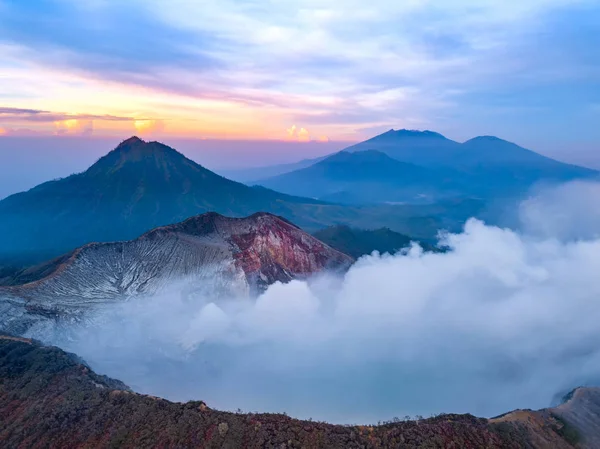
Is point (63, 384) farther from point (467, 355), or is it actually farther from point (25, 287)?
point (467, 355)

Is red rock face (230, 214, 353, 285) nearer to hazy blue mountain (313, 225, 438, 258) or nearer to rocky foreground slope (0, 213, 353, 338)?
rocky foreground slope (0, 213, 353, 338)

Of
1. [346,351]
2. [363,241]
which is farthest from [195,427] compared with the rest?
[363,241]

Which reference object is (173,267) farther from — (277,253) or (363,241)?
(363,241)

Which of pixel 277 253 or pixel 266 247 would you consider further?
pixel 277 253

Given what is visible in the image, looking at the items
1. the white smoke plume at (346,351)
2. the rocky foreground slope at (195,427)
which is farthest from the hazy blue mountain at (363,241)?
the rocky foreground slope at (195,427)

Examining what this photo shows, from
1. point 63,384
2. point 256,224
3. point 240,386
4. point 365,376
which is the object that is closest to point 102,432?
point 63,384

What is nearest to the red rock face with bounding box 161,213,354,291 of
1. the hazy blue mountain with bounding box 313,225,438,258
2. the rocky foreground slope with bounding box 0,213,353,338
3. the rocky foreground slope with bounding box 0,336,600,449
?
the rocky foreground slope with bounding box 0,213,353,338
